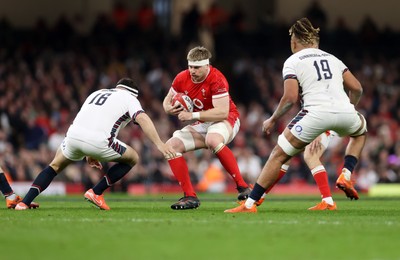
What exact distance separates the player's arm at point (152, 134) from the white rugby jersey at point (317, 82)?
70.7 inches

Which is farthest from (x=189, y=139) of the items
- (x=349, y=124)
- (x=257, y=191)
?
(x=349, y=124)

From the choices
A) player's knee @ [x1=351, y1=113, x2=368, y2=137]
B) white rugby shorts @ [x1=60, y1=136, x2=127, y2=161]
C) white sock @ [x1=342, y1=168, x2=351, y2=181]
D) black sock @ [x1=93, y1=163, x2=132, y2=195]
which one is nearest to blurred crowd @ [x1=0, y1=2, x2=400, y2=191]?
black sock @ [x1=93, y1=163, x2=132, y2=195]

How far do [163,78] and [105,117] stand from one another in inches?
556

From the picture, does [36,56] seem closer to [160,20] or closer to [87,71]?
[87,71]

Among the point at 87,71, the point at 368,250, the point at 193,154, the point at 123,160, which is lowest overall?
the point at 193,154

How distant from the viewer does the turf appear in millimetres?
7914

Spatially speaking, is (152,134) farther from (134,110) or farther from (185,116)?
(185,116)

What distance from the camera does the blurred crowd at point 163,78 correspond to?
23766mm

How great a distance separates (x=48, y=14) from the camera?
3153 cm

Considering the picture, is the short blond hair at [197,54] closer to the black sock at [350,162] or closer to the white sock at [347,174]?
the black sock at [350,162]

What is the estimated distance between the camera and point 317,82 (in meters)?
11.5

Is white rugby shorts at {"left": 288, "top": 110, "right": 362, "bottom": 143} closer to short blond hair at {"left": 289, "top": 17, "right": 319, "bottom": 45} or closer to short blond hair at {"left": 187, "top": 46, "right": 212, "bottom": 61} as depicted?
short blond hair at {"left": 289, "top": 17, "right": 319, "bottom": 45}

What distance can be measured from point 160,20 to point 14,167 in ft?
35.3

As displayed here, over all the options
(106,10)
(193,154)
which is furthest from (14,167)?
(106,10)
